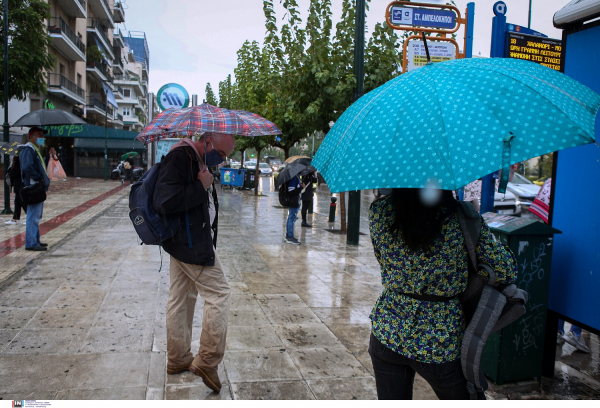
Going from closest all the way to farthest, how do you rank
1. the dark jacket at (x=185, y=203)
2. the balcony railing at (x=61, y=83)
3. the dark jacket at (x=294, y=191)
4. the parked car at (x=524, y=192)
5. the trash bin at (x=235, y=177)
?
the dark jacket at (x=185, y=203), the dark jacket at (x=294, y=191), the parked car at (x=524, y=192), the trash bin at (x=235, y=177), the balcony railing at (x=61, y=83)

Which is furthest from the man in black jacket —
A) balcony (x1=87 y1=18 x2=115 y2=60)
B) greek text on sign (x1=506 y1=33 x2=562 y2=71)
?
balcony (x1=87 y1=18 x2=115 y2=60)

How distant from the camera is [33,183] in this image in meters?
7.52

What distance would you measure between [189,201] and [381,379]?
1695 millimetres

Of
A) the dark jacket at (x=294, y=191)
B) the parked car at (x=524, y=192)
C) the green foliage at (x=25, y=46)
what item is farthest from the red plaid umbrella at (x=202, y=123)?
the green foliage at (x=25, y=46)

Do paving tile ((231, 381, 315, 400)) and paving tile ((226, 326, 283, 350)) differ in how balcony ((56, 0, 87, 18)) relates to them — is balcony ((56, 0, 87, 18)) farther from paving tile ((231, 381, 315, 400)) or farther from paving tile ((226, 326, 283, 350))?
paving tile ((231, 381, 315, 400))

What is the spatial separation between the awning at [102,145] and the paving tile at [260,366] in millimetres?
34483

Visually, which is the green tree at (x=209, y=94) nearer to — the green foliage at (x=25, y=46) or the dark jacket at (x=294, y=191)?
the green foliage at (x=25, y=46)

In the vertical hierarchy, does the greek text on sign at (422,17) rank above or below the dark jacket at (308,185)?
above

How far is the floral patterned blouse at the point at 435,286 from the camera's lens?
6.49ft

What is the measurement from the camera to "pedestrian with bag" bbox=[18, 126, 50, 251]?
24.6 feet

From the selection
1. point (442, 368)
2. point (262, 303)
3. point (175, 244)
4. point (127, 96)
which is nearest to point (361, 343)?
point (262, 303)

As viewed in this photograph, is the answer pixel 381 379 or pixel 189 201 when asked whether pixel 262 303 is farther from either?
pixel 381 379

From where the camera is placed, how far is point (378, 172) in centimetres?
187

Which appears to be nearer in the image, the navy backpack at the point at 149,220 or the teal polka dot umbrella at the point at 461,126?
the teal polka dot umbrella at the point at 461,126
